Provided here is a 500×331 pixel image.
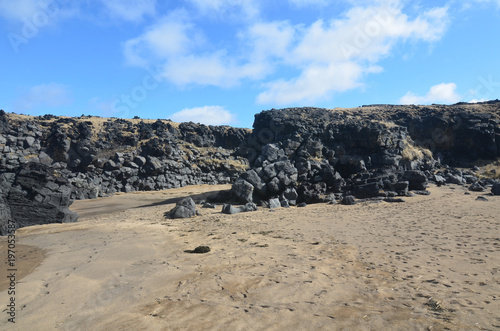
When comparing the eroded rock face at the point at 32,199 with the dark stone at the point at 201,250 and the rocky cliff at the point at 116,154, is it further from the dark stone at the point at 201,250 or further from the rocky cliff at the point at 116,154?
the rocky cliff at the point at 116,154

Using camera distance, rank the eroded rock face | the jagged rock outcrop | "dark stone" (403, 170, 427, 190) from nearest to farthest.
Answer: the eroded rock face, "dark stone" (403, 170, 427, 190), the jagged rock outcrop

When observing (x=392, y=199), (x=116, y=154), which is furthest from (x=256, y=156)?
(x=116, y=154)

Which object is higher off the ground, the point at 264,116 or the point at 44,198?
the point at 264,116

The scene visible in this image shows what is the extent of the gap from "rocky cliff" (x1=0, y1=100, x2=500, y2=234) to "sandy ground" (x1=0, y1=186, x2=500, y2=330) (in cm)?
752

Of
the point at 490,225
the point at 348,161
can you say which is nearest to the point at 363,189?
the point at 348,161

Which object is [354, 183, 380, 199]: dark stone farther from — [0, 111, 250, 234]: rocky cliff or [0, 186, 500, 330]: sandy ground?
[0, 111, 250, 234]: rocky cliff

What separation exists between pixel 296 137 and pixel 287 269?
26.5 meters

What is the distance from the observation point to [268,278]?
639 centimetres

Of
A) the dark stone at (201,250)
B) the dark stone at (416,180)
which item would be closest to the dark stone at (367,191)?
the dark stone at (416,180)

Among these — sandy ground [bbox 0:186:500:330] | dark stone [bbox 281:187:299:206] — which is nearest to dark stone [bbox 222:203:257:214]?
dark stone [bbox 281:187:299:206]

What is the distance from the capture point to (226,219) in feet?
51.8

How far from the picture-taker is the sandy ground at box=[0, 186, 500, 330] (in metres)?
4.49

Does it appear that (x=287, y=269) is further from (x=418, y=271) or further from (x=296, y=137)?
(x=296, y=137)

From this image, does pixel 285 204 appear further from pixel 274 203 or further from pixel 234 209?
pixel 234 209
